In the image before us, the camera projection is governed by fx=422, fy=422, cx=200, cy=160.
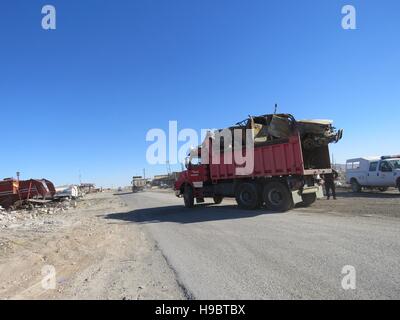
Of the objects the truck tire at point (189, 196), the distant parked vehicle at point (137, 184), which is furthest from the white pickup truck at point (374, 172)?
the distant parked vehicle at point (137, 184)

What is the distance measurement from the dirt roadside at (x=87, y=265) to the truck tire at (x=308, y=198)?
24.7 ft

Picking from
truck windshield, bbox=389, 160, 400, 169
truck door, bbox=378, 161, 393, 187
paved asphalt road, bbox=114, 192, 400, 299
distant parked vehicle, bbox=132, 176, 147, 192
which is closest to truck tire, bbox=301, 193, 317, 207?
paved asphalt road, bbox=114, 192, 400, 299

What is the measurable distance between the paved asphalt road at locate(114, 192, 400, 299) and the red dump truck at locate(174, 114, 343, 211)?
303 centimetres

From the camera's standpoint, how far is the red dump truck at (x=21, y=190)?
33.7 m

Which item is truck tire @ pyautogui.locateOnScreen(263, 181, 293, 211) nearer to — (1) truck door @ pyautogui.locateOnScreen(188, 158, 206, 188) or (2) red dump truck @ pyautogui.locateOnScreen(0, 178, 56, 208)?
(1) truck door @ pyautogui.locateOnScreen(188, 158, 206, 188)

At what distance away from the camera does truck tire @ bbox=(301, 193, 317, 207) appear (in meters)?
18.3

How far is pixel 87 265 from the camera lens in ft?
29.7

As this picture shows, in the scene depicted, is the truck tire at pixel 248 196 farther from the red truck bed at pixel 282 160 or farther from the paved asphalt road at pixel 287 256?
the paved asphalt road at pixel 287 256

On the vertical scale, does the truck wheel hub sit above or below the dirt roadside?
above

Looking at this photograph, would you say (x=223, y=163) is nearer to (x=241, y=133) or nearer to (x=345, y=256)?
(x=241, y=133)

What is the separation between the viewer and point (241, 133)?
18.7 metres

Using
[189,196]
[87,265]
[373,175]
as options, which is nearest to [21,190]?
[189,196]
